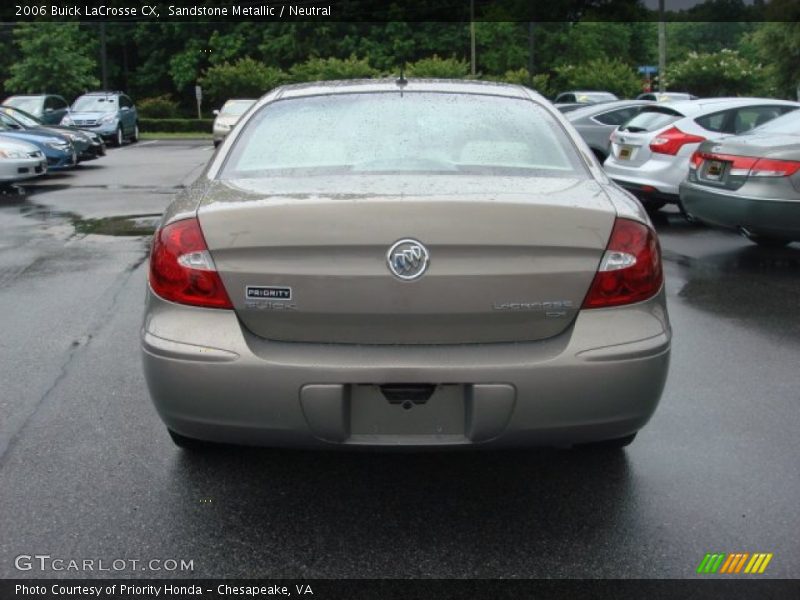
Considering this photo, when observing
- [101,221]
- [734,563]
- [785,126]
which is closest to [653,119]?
[785,126]

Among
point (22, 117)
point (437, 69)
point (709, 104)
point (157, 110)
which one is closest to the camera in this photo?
point (709, 104)

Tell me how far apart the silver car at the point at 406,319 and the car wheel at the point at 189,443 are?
492 mm

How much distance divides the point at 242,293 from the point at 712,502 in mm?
1881

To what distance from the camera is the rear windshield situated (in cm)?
1205

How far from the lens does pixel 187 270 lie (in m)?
3.29

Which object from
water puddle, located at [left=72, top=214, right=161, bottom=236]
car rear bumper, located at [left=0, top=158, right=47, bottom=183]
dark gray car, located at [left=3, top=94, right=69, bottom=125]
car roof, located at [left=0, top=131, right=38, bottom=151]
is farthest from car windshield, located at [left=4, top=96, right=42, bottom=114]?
water puddle, located at [left=72, top=214, right=161, bottom=236]

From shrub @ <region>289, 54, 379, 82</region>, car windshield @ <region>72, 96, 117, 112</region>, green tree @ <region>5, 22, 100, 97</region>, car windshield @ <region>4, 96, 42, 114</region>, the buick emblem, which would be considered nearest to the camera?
the buick emblem

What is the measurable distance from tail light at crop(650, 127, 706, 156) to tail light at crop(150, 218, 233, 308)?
889 centimetres

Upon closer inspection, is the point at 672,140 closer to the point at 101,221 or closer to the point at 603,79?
the point at 101,221

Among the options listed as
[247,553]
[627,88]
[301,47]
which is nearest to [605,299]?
[247,553]

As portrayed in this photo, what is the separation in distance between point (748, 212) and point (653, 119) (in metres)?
4.49

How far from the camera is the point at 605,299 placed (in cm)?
328

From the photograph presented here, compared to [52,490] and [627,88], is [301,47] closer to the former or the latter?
[627,88]

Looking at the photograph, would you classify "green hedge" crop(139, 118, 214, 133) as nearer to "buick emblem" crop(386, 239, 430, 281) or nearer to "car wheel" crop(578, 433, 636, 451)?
"car wheel" crop(578, 433, 636, 451)
